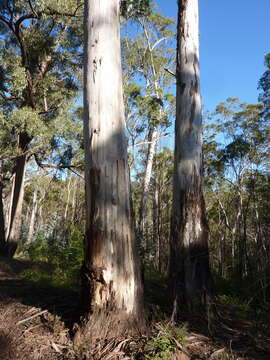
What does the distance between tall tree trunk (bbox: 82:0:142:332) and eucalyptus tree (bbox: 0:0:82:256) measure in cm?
661

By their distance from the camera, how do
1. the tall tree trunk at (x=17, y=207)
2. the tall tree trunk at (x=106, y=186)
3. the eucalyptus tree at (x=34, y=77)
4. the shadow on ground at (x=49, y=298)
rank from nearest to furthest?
the tall tree trunk at (x=106, y=186), the shadow on ground at (x=49, y=298), the eucalyptus tree at (x=34, y=77), the tall tree trunk at (x=17, y=207)

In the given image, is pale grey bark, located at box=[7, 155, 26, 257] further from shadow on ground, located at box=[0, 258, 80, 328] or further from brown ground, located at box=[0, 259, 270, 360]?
brown ground, located at box=[0, 259, 270, 360]

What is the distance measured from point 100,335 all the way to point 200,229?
1.35m

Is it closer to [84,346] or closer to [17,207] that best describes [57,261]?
[84,346]

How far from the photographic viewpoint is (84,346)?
189 cm

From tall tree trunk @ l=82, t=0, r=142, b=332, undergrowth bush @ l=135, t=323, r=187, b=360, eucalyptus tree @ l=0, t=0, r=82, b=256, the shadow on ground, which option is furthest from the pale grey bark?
undergrowth bush @ l=135, t=323, r=187, b=360

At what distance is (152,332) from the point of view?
2006 mm

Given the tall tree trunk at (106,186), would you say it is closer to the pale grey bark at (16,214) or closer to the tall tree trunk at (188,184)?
the tall tree trunk at (188,184)

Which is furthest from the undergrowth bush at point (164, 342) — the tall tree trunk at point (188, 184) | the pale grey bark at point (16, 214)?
the pale grey bark at point (16, 214)

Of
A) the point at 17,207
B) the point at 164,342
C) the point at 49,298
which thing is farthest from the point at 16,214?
the point at 164,342

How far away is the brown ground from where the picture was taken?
1836mm

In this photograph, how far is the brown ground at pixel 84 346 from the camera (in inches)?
72.3

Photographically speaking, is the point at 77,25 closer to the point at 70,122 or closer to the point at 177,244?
the point at 70,122

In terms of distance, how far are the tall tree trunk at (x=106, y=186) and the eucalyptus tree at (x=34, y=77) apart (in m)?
6.61
